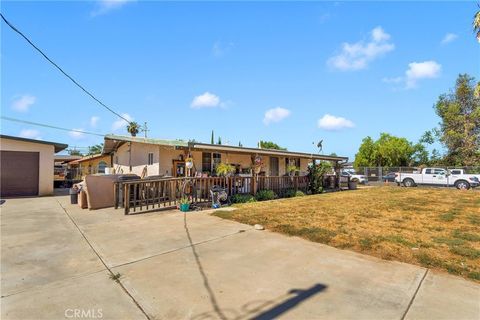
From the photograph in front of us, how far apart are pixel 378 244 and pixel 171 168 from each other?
9.47 metres

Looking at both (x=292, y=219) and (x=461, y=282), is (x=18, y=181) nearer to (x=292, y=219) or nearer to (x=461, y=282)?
(x=292, y=219)

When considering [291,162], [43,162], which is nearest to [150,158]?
[43,162]

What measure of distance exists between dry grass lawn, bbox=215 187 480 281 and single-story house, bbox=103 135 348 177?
3194 millimetres

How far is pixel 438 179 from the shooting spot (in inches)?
923

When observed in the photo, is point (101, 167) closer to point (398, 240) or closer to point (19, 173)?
point (19, 173)

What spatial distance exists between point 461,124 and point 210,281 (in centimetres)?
3769

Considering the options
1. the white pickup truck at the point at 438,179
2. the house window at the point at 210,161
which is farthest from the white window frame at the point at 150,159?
the white pickup truck at the point at 438,179

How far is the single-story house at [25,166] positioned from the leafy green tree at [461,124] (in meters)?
37.2

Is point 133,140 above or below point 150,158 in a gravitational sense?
above

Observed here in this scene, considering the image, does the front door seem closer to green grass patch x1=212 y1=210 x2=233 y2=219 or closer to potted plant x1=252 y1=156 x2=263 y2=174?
potted plant x1=252 y1=156 x2=263 y2=174

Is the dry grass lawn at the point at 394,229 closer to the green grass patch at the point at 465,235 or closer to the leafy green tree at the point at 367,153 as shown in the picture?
the green grass patch at the point at 465,235

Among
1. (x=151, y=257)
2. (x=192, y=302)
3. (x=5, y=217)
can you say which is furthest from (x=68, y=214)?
(x=192, y=302)

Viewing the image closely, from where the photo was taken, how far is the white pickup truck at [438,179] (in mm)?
21953

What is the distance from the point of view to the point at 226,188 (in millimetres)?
11617
